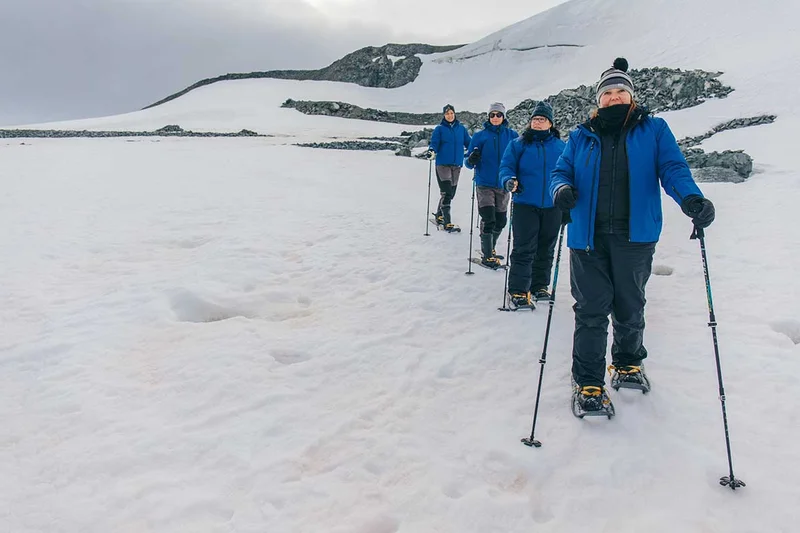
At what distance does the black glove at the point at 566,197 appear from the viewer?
157 inches

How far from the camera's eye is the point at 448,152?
10453mm

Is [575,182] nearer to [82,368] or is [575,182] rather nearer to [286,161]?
[82,368]

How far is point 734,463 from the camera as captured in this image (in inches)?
141

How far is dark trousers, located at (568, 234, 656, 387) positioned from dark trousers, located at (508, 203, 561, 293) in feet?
7.14

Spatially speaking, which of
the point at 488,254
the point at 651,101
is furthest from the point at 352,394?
the point at 651,101

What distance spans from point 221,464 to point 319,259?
4.95 metres

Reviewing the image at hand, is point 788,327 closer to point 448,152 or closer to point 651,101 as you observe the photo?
point 448,152

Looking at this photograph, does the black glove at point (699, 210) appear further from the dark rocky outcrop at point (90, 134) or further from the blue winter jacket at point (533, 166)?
the dark rocky outcrop at point (90, 134)

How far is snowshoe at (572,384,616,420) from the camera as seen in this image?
4113 mm

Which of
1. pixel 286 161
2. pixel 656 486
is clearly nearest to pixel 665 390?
pixel 656 486

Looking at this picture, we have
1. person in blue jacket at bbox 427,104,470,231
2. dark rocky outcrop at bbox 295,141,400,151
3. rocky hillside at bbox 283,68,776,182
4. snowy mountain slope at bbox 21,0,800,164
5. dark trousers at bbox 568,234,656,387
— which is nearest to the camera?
dark trousers at bbox 568,234,656,387

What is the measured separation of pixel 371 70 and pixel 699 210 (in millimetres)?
73288

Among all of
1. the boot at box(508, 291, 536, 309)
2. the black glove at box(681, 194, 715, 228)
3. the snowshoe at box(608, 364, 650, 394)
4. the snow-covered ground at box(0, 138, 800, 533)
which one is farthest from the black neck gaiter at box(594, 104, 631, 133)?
the boot at box(508, 291, 536, 309)

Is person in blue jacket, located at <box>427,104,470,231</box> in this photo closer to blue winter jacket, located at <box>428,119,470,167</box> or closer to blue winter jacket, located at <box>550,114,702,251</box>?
blue winter jacket, located at <box>428,119,470,167</box>
